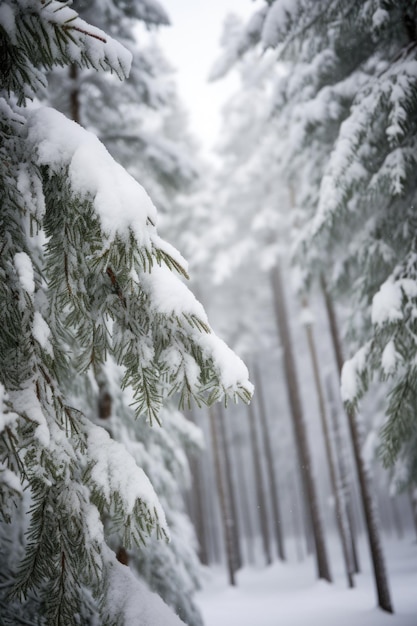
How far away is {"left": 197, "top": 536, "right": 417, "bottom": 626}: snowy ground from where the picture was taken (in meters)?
8.56

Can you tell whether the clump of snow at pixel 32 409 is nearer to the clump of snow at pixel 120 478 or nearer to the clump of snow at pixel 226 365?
the clump of snow at pixel 120 478

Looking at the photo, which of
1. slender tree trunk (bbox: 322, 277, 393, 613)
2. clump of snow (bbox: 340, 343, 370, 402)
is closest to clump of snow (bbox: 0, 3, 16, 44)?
clump of snow (bbox: 340, 343, 370, 402)

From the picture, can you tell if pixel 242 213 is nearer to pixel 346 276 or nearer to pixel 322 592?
pixel 346 276

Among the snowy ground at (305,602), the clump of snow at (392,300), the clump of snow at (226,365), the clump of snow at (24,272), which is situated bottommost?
the snowy ground at (305,602)

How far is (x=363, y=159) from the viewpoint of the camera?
18.8 ft

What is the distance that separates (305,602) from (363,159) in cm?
1128

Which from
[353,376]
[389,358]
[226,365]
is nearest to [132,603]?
[226,365]

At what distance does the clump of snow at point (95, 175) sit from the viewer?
6.06ft

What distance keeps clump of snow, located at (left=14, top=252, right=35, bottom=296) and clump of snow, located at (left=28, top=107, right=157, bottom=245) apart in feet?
1.41

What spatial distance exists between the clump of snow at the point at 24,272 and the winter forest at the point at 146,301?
0.01 m

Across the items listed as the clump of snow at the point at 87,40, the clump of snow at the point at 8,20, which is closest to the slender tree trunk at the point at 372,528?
the clump of snow at the point at 87,40

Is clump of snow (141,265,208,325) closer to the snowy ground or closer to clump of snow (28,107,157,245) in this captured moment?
clump of snow (28,107,157,245)

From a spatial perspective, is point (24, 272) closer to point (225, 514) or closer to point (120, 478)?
point (120, 478)

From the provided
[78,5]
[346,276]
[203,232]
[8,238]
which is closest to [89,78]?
[78,5]
